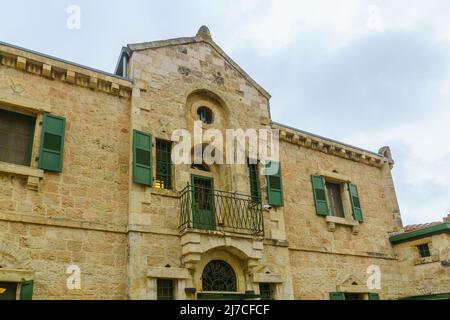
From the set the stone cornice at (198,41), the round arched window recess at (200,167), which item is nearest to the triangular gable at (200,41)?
the stone cornice at (198,41)

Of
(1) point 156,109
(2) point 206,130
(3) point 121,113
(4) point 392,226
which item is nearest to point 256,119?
(2) point 206,130

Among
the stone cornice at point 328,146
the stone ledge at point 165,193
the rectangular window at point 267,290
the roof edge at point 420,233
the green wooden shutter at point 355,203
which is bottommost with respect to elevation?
the rectangular window at point 267,290

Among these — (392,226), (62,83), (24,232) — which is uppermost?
(62,83)

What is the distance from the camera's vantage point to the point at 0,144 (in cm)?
876

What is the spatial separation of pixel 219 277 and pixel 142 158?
3489mm

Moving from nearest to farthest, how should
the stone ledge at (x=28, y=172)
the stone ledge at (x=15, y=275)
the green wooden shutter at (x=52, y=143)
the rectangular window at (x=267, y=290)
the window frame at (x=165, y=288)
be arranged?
the stone ledge at (x=15, y=275) < the stone ledge at (x=28, y=172) < the green wooden shutter at (x=52, y=143) < the window frame at (x=165, y=288) < the rectangular window at (x=267, y=290)

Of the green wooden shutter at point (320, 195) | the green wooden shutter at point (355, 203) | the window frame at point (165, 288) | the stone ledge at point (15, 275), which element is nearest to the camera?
the stone ledge at point (15, 275)

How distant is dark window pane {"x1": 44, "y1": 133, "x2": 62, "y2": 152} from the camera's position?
29.4ft

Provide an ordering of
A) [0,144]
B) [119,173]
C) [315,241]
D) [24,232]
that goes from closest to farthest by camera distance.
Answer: [24,232] → [0,144] → [119,173] → [315,241]

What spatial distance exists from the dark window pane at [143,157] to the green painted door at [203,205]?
131 cm

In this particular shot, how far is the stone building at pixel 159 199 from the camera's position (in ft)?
27.9

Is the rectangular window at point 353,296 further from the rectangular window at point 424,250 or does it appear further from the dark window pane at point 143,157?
the dark window pane at point 143,157

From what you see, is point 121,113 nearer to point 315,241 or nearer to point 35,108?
point 35,108
